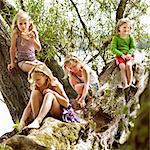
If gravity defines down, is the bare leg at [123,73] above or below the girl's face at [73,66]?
below

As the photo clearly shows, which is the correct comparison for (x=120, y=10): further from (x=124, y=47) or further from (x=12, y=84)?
(x=12, y=84)

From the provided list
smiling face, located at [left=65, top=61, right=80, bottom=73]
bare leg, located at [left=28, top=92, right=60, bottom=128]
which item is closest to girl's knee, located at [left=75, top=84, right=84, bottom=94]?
smiling face, located at [left=65, top=61, right=80, bottom=73]

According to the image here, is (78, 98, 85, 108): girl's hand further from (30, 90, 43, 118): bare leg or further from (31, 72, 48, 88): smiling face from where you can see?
(30, 90, 43, 118): bare leg

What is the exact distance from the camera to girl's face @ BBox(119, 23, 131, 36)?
18.2 feet

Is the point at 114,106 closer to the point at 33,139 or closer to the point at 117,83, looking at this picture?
the point at 117,83

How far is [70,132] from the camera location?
3.36 m

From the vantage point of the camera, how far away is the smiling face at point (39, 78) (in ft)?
13.8

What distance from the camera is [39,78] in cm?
426

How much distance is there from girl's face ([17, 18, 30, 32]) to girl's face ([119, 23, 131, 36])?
1.25 meters

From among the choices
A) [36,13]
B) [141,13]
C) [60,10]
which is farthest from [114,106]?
[141,13]

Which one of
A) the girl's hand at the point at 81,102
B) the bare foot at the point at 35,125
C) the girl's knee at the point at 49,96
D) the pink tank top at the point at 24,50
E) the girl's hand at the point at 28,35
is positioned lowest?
the girl's hand at the point at 81,102

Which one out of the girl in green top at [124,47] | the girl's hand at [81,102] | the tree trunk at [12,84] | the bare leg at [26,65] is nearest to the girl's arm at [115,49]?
the girl in green top at [124,47]

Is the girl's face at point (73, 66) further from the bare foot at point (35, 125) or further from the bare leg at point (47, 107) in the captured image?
the bare foot at point (35, 125)

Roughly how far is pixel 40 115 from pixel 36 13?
3148mm
